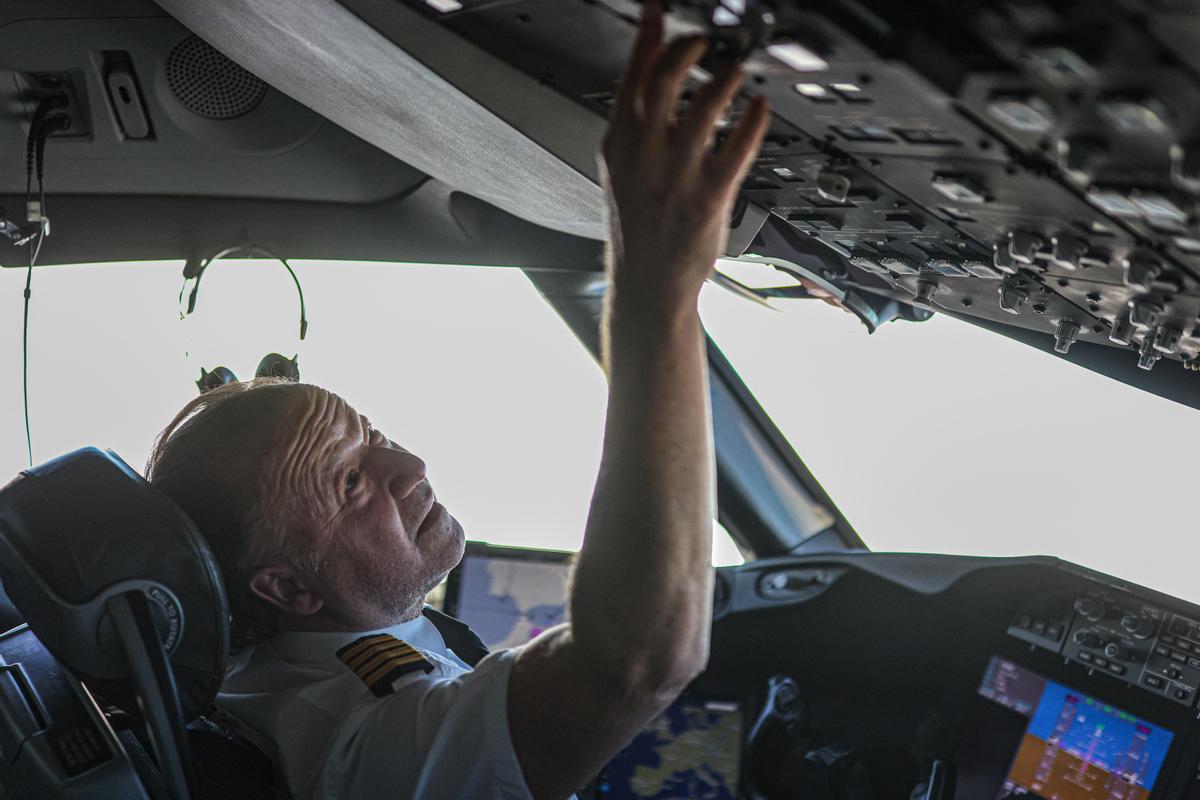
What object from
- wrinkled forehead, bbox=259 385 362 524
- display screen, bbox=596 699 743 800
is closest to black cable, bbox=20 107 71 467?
wrinkled forehead, bbox=259 385 362 524

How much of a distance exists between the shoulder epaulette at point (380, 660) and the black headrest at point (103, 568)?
19 cm

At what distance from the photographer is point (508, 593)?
9.20 feet

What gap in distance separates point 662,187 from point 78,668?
87 centimetres

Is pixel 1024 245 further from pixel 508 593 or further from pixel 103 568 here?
pixel 508 593

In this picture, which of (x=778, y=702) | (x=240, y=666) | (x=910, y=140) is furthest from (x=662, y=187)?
(x=778, y=702)

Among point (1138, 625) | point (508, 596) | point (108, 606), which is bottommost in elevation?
point (508, 596)

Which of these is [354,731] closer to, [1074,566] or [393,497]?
[393,497]

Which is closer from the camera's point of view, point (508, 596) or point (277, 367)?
point (277, 367)

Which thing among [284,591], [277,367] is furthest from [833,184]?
[277,367]

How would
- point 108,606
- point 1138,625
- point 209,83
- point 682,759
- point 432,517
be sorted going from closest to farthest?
point 108,606 < point 432,517 < point 1138,625 < point 209,83 < point 682,759

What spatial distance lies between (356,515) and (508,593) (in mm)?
1198

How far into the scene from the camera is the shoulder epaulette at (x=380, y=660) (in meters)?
1.42

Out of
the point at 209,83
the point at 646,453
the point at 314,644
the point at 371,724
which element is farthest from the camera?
the point at 209,83

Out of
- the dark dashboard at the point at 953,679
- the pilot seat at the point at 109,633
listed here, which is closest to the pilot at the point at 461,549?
the pilot seat at the point at 109,633
